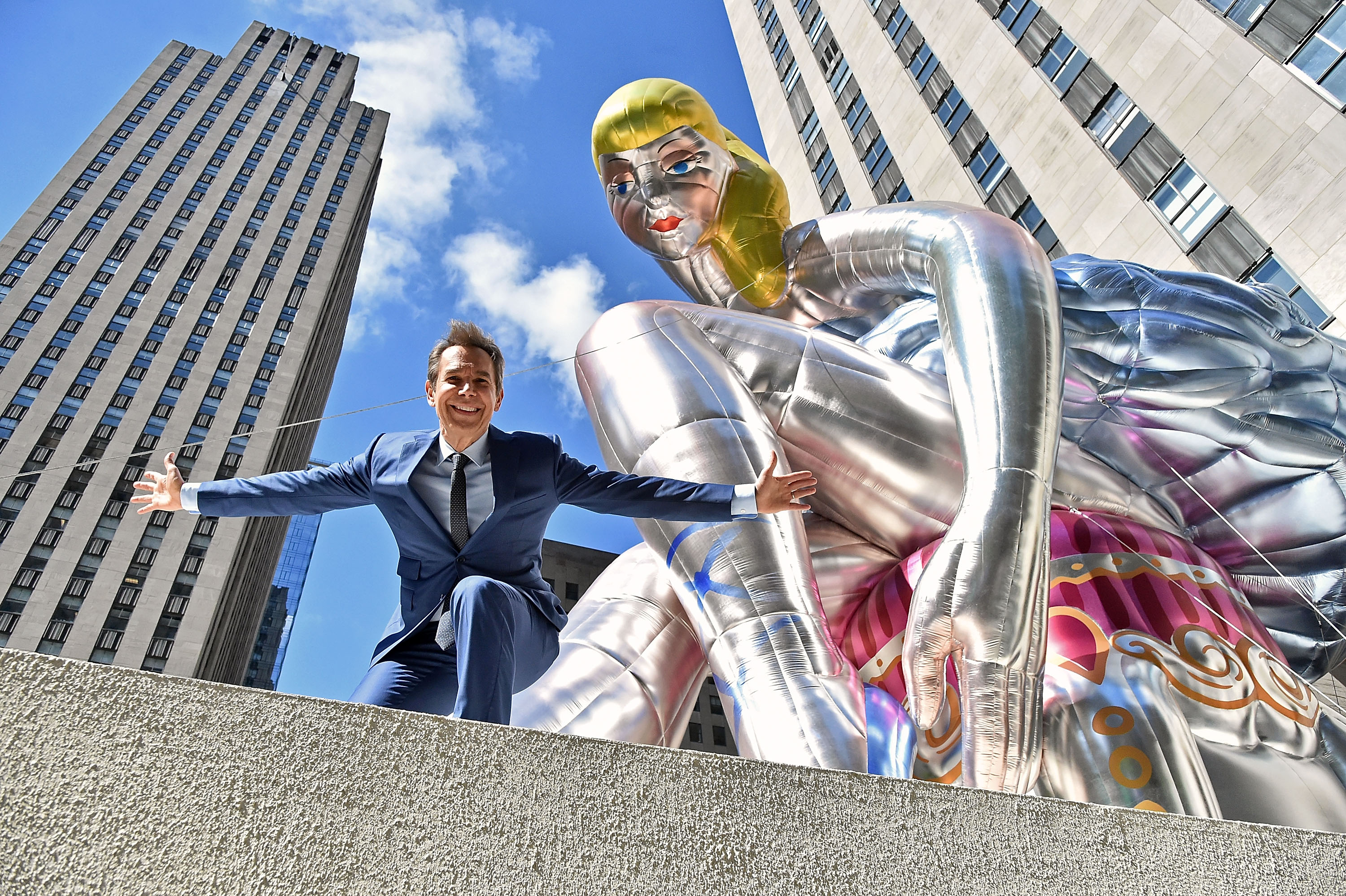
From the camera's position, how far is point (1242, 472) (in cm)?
506

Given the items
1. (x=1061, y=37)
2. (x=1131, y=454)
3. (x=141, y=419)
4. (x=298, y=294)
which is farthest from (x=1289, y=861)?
(x=298, y=294)

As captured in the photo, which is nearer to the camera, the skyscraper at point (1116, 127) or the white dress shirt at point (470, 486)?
the white dress shirt at point (470, 486)

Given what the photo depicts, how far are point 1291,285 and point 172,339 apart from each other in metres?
56.7

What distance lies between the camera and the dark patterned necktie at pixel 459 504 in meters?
2.66

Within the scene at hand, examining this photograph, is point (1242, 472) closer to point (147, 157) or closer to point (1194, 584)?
point (1194, 584)

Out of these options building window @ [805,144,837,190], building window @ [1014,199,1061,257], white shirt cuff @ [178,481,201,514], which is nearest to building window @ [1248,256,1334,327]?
building window @ [1014,199,1061,257]

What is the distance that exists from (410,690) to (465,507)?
1.79 feet

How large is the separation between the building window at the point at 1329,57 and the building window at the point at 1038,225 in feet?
15.7

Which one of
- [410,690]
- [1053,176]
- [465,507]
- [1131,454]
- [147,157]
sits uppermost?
[147,157]

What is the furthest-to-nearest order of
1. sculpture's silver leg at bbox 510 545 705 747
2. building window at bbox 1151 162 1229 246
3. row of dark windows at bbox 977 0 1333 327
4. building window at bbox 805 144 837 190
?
building window at bbox 805 144 837 190 < building window at bbox 1151 162 1229 246 < row of dark windows at bbox 977 0 1333 327 < sculpture's silver leg at bbox 510 545 705 747

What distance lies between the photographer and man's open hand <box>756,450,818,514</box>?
281 cm

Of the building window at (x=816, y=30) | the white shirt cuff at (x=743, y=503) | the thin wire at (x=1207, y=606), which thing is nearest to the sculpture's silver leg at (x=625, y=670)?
the white shirt cuff at (x=743, y=503)

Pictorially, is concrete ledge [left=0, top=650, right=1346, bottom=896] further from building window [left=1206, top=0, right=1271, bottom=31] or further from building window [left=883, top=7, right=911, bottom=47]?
building window [left=883, top=7, right=911, bottom=47]

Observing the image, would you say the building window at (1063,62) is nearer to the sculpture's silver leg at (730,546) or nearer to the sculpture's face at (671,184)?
the sculpture's face at (671,184)
